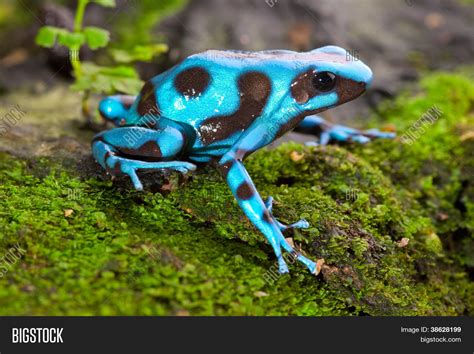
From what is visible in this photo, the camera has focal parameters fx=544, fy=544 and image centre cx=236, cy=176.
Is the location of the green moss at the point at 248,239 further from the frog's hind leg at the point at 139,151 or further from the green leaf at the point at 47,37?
the green leaf at the point at 47,37

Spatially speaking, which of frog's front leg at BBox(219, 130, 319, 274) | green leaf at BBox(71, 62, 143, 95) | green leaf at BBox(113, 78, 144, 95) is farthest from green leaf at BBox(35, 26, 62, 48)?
frog's front leg at BBox(219, 130, 319, 274)

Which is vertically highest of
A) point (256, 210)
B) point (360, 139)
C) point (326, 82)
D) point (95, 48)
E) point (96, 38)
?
point (326, 82)

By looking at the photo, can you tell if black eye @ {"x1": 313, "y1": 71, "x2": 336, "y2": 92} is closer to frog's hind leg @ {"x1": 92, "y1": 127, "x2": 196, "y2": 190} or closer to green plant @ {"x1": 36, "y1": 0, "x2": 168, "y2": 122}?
frog's hind leg @ {"x1": 92, "y1": 127, "x2": 196, "y2": 190}

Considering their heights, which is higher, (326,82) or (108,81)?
(326,82)

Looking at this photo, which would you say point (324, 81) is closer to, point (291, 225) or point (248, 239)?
point (291, 225)

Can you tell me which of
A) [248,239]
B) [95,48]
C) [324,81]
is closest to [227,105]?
[324,81]
